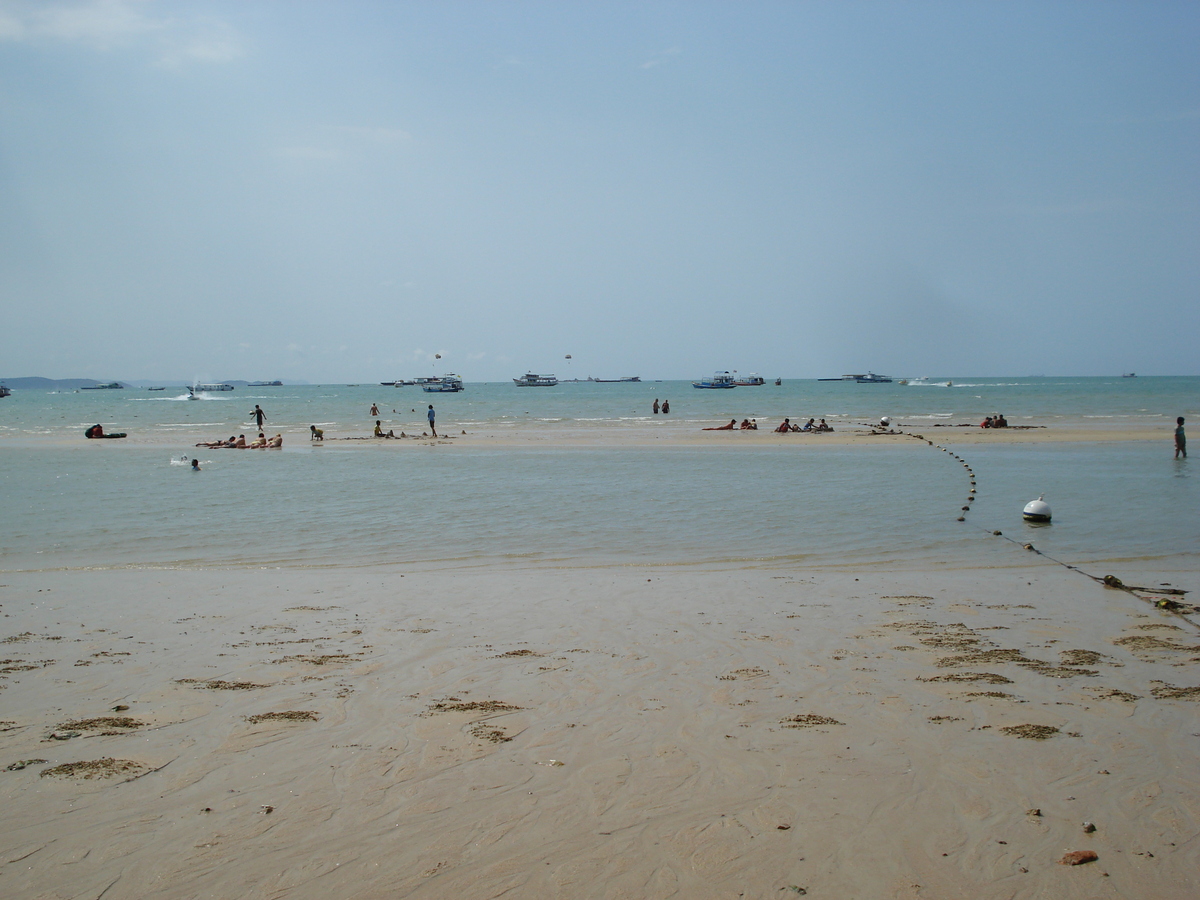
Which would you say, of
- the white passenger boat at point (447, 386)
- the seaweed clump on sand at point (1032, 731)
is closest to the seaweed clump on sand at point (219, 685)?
the seaweed clump on sand at point (1032, 731)

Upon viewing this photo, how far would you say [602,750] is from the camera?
5.91 meters

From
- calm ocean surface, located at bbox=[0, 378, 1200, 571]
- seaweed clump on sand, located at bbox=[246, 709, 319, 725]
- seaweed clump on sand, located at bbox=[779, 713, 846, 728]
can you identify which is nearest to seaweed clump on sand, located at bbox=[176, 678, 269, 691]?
seaweed clump on sand, located at bbox=[246, 709, 319, 725]

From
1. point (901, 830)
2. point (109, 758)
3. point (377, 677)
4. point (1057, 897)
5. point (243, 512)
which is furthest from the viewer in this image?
point (243, 512)

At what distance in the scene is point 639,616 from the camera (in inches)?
377

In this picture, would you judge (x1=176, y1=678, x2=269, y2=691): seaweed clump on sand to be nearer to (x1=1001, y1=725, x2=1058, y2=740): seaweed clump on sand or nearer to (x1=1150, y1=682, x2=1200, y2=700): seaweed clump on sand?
(x1=1001, y1=725, x2=1058, y2=740): seaweed clump on sand

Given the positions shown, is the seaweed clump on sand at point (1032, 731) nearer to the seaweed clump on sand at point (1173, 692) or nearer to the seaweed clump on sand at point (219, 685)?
the seaweed clump on sand at point (1173, 692)

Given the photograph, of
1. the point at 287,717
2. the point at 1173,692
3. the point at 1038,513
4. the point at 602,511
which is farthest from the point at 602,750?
the point at 1038,513

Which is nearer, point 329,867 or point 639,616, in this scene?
point 329,867

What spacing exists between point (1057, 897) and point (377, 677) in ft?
18.2

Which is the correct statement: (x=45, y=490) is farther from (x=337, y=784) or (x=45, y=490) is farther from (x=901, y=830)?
(x=901, y=830)

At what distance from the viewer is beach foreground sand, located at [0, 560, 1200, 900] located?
14.8 ft

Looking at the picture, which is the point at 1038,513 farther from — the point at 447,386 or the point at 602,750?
the point at 447,386

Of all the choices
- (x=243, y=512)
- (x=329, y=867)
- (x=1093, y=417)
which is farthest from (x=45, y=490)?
(x=1093, y=417)

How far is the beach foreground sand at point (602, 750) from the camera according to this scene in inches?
177
